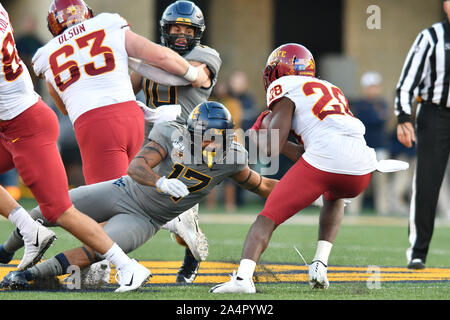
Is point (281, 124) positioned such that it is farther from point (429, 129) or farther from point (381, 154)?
point (381, 154)

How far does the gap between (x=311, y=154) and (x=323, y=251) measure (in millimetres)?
595

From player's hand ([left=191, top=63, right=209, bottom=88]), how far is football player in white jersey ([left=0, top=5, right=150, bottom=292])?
40.2 inches

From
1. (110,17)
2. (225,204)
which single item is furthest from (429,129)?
(225,204)

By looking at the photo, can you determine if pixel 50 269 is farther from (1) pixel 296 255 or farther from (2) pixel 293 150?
(1) pixel 296 255

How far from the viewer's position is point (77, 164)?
1240 centimetres

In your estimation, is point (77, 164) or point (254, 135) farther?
point (77, 164)

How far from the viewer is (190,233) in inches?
199

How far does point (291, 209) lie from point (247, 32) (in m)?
11.3

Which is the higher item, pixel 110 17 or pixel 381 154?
pixel 110 17

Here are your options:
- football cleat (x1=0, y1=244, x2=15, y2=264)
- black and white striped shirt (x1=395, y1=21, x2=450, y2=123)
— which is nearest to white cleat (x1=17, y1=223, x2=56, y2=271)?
football cleat (x1=0, y1=244, x2=15, y2=264)

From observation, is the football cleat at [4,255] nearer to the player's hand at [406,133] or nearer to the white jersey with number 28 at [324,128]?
the white jersey with number 28 at [324,128]

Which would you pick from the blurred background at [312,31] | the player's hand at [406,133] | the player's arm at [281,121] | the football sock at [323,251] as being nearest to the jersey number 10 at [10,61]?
the player's arm at [281,121]

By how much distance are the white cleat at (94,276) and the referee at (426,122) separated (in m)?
2.36

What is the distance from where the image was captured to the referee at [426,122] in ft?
19.7
